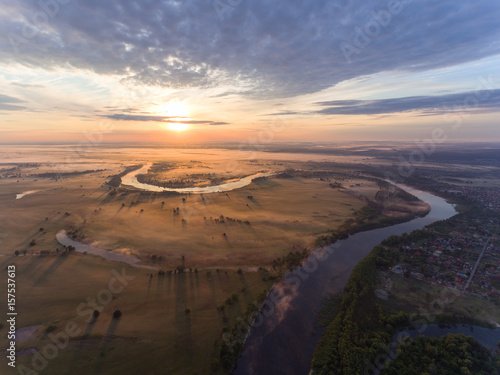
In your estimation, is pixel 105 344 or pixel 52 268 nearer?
pixel 105 344

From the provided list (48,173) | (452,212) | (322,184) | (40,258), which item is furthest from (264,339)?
(48,173)

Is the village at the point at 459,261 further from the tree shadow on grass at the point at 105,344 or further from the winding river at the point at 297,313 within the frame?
the tree shadow on grass at the point at 105,344

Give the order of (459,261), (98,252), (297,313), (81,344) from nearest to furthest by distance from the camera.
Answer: (81,344), (297,313), (459,261), (98,252)

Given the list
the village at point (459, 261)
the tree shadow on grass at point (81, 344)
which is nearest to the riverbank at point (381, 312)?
the village at point (459, 261)

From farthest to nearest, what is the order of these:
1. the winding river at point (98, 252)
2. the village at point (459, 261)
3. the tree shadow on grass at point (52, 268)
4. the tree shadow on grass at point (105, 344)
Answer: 1. the winding river at point (98, 252)
2. the village at point (459, 261)
3. the tree shadow on grass at point (52, 268)
4. the tree shadow on grass at point (105, 344)

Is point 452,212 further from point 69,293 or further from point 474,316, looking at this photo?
point 69,293

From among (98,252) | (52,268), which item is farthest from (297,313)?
(52,268)

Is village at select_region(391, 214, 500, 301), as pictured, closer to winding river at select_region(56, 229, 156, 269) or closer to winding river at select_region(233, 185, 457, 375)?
winding river at select_region(233, 185, 457, 375)

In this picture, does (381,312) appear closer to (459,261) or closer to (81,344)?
(459,261)
